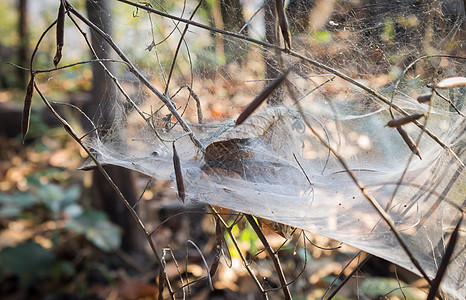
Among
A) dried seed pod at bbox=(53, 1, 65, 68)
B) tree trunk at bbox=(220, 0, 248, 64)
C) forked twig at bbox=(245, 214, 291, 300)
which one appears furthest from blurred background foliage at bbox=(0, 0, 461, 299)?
forked twig at bbox=(245, 214, 291, 300)

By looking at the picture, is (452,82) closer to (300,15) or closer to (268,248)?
(268,248)

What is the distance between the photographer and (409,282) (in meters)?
1.97

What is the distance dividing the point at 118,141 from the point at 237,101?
0.49m

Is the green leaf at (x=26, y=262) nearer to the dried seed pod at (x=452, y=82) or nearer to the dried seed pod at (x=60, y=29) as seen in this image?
the dried seed pod at (x=60, y=29)

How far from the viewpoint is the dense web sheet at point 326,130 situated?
1012 mm

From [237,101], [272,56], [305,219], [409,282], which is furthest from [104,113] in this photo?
[409,282]

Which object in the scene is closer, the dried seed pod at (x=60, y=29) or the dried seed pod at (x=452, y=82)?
the dried seed pod at (x=452, y=82)

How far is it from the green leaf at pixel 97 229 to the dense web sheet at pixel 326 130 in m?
1.46

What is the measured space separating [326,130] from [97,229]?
6.84 feet

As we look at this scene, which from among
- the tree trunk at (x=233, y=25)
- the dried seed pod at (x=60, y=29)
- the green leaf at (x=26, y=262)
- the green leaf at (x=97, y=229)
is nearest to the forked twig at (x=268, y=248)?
the dried seed pod at (x=60, y=29)

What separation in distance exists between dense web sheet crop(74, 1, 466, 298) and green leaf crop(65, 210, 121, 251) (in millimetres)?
1462

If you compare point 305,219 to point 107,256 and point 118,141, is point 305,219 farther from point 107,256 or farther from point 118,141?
point 107,256

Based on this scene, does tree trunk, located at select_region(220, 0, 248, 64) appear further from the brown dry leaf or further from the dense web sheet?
the brown dry leaf

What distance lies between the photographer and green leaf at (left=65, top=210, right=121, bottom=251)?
2717mm
